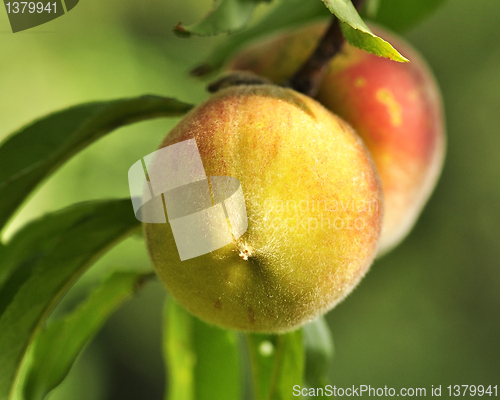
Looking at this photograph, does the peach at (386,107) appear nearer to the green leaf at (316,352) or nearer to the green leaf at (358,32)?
the green leaf at (316,352)

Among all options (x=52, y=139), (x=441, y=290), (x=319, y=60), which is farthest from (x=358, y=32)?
(x=441, y=290)

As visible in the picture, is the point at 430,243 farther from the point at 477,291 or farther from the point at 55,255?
the point at 55,255

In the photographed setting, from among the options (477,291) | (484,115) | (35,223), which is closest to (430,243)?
(477,291)

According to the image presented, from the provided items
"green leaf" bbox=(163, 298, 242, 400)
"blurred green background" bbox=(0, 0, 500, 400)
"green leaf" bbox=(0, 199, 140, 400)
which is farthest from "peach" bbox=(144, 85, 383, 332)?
"blurred green background" bbox=(0, 0, 500, 400)

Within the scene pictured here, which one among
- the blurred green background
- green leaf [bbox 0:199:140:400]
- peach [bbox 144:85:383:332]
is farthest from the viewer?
the blurred green background

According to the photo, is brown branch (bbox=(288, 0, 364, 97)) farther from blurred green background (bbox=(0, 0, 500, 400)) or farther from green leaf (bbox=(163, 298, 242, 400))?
blurred green background (bbox=(0, 0, 500, 400))

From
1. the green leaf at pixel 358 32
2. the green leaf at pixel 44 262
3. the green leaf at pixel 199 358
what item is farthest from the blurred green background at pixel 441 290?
the green leaf at pixel 358 32
